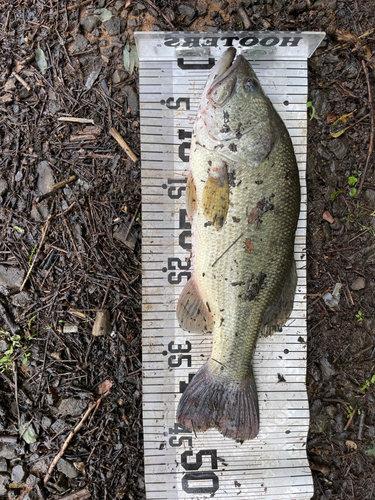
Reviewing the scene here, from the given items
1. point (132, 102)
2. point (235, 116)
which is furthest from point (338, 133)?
point (132, 102)

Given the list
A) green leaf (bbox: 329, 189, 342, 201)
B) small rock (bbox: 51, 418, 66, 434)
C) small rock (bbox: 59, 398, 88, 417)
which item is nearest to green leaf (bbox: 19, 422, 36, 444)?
small rock (bbox: 51, 418, 66, 434)

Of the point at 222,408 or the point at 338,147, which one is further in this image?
the point at 338,147

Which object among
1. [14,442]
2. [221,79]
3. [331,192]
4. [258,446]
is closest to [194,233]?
[221,79]

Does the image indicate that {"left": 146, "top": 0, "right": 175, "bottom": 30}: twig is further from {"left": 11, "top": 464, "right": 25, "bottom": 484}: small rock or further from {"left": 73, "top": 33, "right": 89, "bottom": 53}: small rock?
{"left": 11, "top": 464, "right": 25, "bottom": 484}: small rock

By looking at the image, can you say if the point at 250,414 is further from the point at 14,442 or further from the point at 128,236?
the point at 14,442

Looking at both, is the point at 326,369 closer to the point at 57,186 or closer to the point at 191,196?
the point at 191,196

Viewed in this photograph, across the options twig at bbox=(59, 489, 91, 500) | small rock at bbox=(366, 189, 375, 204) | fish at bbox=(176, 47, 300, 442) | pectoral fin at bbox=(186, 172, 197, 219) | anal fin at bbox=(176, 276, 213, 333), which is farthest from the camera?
small rock at bbox=(366, 189, 375, 204)
